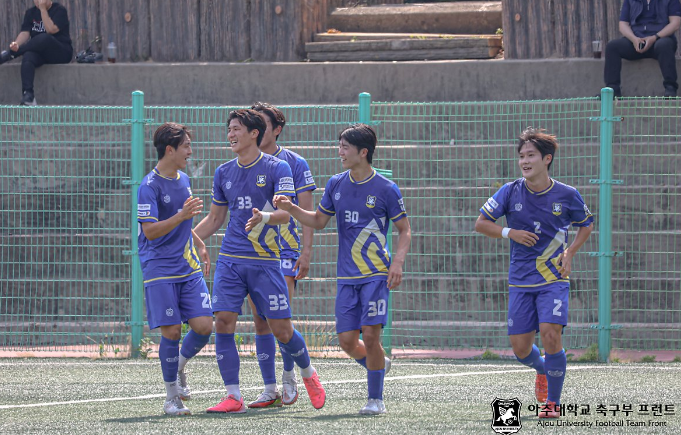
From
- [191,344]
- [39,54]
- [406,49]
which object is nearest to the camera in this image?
[191,344]

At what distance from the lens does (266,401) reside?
734 centimetres

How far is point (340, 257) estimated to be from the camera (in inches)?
276

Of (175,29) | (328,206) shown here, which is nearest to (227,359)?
(328,206)

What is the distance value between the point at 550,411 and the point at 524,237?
1107 millimetres

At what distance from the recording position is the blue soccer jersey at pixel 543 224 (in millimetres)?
6900

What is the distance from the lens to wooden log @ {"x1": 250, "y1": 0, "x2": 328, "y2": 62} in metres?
14.9

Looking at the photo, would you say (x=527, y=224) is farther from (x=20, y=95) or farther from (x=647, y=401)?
(x=20, y=95)

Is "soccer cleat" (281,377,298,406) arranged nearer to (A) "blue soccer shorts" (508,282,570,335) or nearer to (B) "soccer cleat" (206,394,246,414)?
(B) "soccer cleat" (206,394,246,414)

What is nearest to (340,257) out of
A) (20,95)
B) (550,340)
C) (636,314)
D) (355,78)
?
(550,340)

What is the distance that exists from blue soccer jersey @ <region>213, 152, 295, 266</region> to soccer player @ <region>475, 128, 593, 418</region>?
1.38m

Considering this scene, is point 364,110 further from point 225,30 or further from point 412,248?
point 225,30

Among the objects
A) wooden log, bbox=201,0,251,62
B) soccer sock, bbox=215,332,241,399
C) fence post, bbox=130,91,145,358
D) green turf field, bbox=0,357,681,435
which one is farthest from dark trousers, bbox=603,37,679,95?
soccer sock, bbox=215,332,241,399

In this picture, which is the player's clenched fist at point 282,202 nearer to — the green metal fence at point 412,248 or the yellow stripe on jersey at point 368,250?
the yellow stripe on jersey at point 368,250

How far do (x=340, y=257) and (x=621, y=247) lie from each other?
464cm
